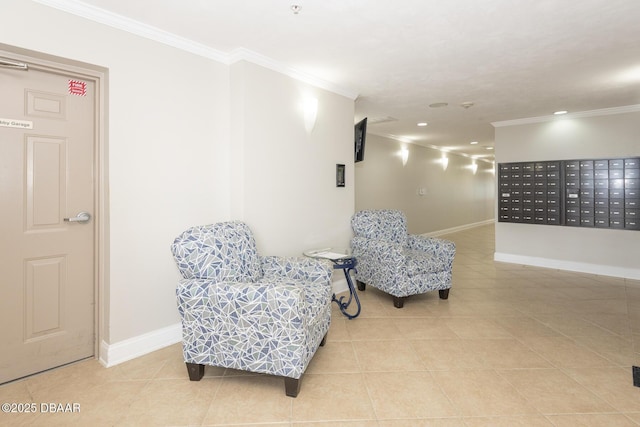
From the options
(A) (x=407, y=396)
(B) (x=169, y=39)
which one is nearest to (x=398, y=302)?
(A) (x=407, y=396)

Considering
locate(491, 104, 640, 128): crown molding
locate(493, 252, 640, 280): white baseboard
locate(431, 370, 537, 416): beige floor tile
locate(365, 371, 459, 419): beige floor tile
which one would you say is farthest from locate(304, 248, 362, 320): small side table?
locate(491, 104, 640, 128): crown molding

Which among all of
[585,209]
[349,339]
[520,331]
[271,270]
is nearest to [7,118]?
[271,270]

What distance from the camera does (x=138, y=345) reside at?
2441mm

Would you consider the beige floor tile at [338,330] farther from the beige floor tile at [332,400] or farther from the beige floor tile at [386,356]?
the beige floor tile at [332,400]

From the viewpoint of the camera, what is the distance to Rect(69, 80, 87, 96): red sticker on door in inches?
89.0

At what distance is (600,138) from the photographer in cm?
483

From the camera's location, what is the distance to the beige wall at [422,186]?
6410 millimetres

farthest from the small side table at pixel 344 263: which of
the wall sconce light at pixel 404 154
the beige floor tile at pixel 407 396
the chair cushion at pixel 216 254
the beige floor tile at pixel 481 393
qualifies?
the wall sconce light at pixel 404 154

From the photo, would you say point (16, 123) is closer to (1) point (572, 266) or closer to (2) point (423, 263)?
(2) point (423, 263)

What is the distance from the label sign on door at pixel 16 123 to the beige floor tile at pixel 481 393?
122 inches

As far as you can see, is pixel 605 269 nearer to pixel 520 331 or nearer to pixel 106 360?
pixel 520 331

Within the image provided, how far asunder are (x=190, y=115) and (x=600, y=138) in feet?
18.5

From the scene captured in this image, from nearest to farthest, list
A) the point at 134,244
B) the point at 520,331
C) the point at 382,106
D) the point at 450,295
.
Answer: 1. the point at 134,244
2. the point at 520,331
3. the point at 450,295
4. the point at 382,106

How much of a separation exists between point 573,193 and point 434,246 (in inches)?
108
